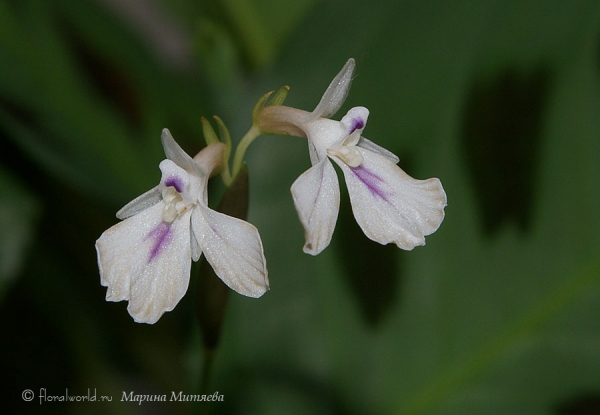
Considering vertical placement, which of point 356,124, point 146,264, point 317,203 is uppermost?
point 356,124

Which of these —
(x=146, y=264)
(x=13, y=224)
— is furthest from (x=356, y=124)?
(x=13, y=224)

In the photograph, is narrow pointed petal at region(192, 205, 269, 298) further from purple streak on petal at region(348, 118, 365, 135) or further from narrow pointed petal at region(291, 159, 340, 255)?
purple streak on petal at region(348, 118, 365, 135)

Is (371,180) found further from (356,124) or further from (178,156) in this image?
(178,156)

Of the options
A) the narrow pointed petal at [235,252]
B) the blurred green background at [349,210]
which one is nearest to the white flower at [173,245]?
the narrow pointed petal at [235,252]

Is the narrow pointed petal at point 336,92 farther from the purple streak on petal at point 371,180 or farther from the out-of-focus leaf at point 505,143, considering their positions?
the out-of-focus leaf at point 505,143

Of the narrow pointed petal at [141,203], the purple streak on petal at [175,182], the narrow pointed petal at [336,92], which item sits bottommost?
the narrow pointed petal at [141,203]

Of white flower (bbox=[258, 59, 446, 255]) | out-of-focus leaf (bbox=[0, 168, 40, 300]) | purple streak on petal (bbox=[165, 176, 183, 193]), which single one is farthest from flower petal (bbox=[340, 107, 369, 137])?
out-of-focus leaf (bbox=[0, 168, 40, 300])

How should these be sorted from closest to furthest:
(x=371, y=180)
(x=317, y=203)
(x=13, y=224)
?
(x=317, y=203)
(x=371, y=180)
(x=13, y=224)
